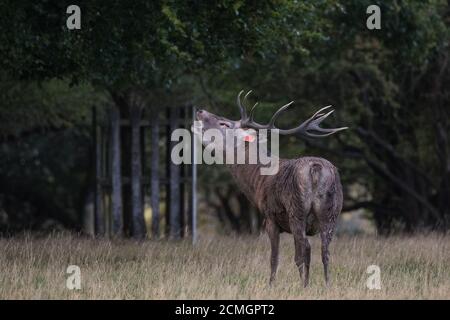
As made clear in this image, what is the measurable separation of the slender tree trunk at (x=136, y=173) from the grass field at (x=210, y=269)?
418cm

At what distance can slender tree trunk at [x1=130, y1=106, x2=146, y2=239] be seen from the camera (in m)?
19.2

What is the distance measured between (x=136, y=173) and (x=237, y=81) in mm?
3556

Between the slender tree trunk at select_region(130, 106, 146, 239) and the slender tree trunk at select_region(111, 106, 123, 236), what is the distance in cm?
27

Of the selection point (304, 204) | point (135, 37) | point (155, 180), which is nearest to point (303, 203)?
point (304, 204)

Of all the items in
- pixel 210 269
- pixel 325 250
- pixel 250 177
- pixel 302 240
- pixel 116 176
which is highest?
pixel 250 177

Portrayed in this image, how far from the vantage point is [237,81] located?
2172 cm

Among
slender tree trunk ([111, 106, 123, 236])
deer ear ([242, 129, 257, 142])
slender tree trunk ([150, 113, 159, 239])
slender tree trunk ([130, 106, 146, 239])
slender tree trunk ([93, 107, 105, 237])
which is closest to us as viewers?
deer ear ([242, 129, 257, 142])

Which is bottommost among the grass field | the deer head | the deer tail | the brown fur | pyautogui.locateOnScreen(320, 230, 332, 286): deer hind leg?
the grass field

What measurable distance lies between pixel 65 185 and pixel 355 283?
→ 80.5 ft

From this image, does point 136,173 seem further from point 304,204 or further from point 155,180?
point 304,204

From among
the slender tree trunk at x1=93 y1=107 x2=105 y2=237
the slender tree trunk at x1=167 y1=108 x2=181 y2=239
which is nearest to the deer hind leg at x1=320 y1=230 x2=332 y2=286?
Answer: the slender tree trunk at x1=167 y1=108 x2=181 y2=239

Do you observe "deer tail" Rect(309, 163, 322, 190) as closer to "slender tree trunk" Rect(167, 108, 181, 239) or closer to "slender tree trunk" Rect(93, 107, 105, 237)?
"slender tree trunk" Rect(167, 108, 181, 239)

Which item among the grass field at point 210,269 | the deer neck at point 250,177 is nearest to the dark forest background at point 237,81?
the grass field at point 210,269
